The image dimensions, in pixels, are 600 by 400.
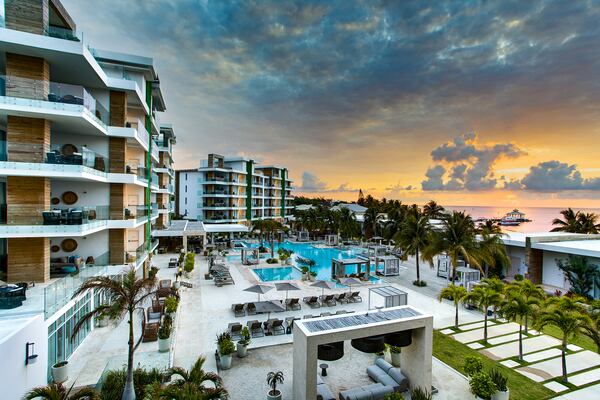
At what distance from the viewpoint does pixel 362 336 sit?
9.92 metres

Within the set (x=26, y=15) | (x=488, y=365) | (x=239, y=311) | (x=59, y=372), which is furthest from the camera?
(x=239, y=311)

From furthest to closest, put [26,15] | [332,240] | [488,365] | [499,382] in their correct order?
[332,240] → [26,15] → [488,365] → [499,382]

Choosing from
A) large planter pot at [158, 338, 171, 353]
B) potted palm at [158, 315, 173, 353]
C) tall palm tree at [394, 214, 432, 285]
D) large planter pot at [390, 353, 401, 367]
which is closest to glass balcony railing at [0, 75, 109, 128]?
potted palm at [158, 315, 173, 353]

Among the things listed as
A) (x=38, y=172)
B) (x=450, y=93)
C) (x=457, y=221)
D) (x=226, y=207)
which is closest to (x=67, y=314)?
(x=38, y=172)

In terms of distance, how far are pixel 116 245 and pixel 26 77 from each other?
33.3ft

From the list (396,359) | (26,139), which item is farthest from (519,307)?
(26,139)

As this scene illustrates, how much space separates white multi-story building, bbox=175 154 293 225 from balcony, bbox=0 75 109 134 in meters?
40.1

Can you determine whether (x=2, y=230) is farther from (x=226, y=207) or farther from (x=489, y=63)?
(x=226, y=207)

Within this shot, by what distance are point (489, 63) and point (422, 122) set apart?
399 inches

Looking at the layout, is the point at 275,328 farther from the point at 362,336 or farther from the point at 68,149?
the point at 68,149

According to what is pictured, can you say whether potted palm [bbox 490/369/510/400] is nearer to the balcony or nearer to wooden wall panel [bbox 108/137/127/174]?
the balcony

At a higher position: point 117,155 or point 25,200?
point 117,155

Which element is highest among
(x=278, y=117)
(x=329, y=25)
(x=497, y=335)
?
(x=329, y=25)

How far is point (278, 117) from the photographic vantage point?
4372 cm
